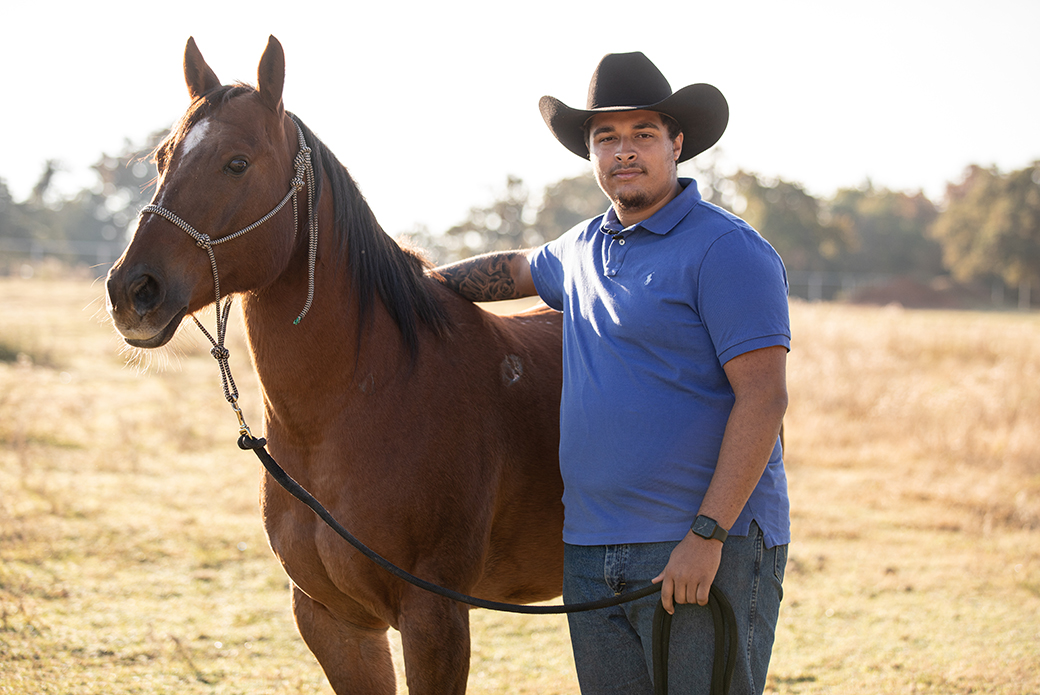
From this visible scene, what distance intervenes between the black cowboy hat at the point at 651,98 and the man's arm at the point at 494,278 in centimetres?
65

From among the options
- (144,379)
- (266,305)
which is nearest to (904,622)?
(266,305)

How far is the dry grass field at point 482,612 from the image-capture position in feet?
13.5

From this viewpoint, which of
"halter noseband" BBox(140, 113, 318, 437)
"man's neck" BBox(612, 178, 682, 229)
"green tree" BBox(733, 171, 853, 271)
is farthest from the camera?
"green tree" BBox(733, 171, 853, 271)

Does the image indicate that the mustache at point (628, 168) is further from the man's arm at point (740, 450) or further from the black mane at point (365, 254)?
the black mane at point (365, 254)

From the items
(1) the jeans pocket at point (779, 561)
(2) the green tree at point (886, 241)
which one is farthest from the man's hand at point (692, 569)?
(2) the green tree at point (886, 241)

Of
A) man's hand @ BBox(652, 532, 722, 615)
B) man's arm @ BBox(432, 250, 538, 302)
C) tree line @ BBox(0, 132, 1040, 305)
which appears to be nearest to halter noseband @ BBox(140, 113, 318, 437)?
man's arm @ BBox(432, 250, 538, 302)

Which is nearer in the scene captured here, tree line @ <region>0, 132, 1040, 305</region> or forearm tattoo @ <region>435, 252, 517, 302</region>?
forearm tattoo @ <region>435, 252, 517, 302</region>

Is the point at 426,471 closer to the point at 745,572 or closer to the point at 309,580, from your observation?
the point at 309,580

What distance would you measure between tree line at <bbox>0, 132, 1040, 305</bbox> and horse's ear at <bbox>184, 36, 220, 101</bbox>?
30.4 m

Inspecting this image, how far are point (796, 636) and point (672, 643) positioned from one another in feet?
9.97

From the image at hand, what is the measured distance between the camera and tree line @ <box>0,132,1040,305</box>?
38219 mm

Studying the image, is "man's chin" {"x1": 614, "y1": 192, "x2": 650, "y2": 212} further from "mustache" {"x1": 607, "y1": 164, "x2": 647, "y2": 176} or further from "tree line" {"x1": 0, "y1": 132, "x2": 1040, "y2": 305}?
"tree line" {"x1": 0, "y1": 132, "x2": 1040, "y2": 305}

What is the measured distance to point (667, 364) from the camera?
212 cm

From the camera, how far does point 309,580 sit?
8.18 ft
